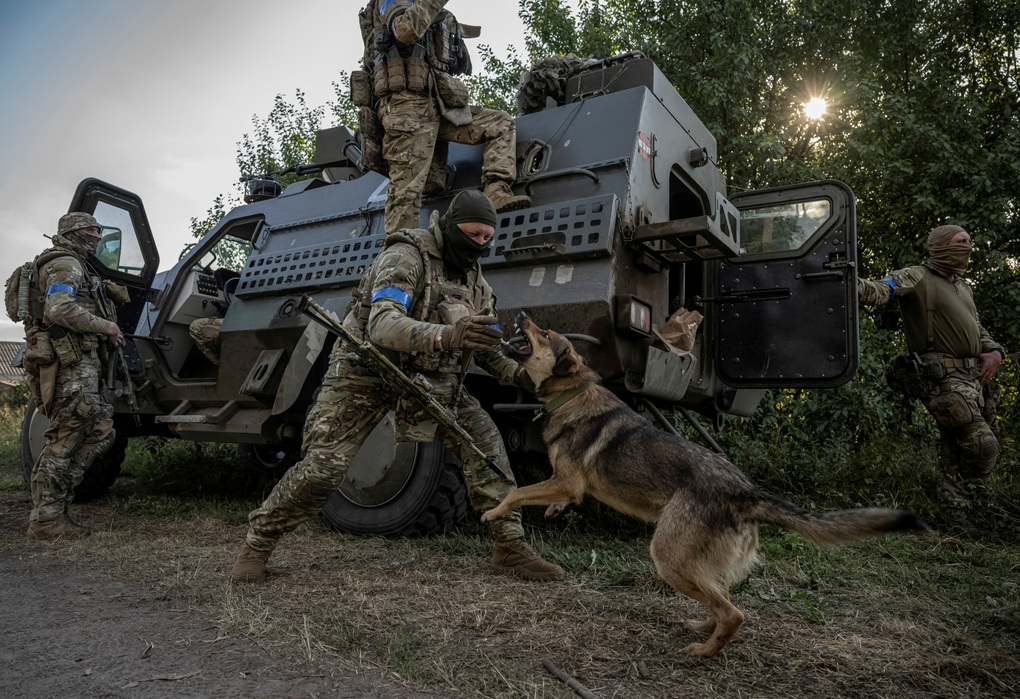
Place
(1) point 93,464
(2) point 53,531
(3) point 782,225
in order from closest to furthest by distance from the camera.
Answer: (3) point 782,225 < (2) point 53,531 < (1) point 93,464

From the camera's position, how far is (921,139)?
8.04 meters

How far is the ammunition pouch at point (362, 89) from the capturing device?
14.3ft

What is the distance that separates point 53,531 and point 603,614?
11.6 ft

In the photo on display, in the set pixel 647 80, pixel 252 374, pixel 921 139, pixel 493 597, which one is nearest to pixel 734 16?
pixel 921 139

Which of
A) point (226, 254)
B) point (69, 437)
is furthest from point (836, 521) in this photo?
point (226, 254)

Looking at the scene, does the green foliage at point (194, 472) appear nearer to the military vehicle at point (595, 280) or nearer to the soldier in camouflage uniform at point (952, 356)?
the military vehicle at point (595, 280)

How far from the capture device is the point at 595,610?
114 inches

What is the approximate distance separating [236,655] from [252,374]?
2337 mm

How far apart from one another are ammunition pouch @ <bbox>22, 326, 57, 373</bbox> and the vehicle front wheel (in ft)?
7.22

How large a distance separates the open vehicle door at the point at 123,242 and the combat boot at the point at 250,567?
2934 mm

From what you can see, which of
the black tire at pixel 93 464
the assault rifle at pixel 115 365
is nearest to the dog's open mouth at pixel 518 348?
the assault rifle at pixel 115 365

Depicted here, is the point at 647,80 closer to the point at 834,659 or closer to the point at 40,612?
the point at 834,659

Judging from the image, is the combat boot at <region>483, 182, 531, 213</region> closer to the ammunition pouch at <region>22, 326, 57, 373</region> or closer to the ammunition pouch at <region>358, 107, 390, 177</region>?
the ammunition pouch at <region>358, 107, 390, 177</region>

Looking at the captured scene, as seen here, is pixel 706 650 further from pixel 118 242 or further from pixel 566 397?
pixel 118 242
